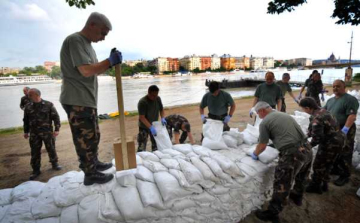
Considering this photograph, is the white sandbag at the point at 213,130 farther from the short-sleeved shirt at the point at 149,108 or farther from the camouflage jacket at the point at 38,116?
the camouflage jacket at the point at 38,116

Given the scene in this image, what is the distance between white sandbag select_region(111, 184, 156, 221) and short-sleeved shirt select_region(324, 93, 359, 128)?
266cm

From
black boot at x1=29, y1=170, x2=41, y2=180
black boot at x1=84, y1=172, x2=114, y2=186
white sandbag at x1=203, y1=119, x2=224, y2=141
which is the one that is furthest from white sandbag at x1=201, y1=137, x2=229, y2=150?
black boot at x1=29, y1=170, x2=41, y2=180

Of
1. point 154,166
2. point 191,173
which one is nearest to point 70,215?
point 154,166

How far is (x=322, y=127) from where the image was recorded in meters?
2.24

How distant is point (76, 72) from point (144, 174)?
3.30 ft

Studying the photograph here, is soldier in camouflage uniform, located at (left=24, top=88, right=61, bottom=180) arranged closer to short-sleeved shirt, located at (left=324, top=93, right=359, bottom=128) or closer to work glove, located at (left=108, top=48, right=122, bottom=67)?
work glove, located at (left=108, top=48, right=122, bottom=67)

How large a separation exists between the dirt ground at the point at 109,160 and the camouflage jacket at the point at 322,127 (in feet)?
2.42

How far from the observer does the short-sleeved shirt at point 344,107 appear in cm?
255

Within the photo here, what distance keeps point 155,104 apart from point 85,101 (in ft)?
5.45

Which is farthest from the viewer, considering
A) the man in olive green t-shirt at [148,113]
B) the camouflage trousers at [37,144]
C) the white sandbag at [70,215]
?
the camouflage trousers at [37,144]

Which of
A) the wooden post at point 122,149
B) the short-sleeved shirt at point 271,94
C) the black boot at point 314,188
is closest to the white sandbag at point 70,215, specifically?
the wooden post at point 122,149

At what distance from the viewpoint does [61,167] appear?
11.4ft

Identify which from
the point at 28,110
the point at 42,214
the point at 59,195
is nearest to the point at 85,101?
the point at 59,195

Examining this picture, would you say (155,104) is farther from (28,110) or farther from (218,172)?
(28,110)
